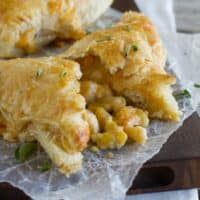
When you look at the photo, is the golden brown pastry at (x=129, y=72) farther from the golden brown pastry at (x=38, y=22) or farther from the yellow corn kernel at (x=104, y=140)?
the golden brown pastry at (x=38, y=22)

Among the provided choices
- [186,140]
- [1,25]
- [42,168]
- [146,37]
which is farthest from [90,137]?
[1,25]

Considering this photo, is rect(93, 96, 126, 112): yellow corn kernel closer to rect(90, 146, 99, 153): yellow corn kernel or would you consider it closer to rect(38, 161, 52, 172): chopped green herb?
rect(90, 146, 99, 153): yellow corn kernel

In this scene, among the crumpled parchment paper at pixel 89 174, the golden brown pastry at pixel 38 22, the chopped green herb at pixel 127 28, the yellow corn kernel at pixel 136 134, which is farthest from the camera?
the golden brown pastry at pixel 38 22

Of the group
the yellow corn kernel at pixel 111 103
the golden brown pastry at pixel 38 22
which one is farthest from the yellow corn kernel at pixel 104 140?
the golden brown pastry at pixel 38 22

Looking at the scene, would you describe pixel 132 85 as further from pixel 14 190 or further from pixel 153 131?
pixel 14 190

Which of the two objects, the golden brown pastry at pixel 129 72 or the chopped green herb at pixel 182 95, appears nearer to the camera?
the golden brown pastry at pixel 129 72

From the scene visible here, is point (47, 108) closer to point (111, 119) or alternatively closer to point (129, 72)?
point (111, 119)
